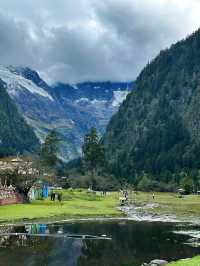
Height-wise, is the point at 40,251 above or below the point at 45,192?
below

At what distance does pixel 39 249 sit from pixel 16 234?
10.8m

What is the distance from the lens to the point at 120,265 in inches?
1918

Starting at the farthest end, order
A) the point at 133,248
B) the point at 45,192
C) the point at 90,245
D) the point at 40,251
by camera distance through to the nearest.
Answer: the point at 45,192 < the point at 90,245 < the point at 133,248 < the point at 40,251

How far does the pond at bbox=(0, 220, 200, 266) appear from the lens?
5114 centimetres

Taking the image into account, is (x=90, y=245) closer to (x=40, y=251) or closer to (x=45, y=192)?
(x=40, y=251)

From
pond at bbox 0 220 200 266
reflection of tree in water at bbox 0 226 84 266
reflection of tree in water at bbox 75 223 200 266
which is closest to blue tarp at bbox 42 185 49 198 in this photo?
pond at bbox 0 220 200 266

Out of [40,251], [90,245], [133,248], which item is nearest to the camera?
[40,251]

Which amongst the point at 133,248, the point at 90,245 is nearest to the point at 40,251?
the point at 90,245

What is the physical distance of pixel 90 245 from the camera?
2408 inches

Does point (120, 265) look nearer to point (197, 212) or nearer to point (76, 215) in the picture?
point (76, 215)

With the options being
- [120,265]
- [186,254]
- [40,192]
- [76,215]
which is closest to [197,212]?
[76,215]

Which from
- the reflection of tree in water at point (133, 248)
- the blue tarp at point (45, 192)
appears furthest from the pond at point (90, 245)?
the blue tarp at point (45, 192)

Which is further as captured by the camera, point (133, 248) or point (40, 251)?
point (133, 248)

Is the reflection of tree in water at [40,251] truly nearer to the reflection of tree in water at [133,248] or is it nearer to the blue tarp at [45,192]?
the reflection of tree in water at [133,248]
